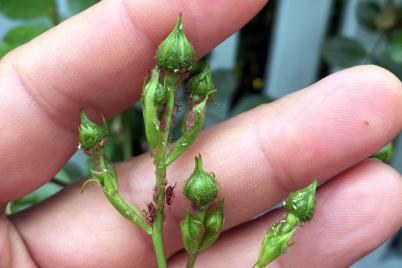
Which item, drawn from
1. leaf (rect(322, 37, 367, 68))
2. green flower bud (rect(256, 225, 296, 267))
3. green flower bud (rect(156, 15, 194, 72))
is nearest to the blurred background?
leaf (rect(322, 37, 367, 68))

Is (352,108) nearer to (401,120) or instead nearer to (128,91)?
(401,120)

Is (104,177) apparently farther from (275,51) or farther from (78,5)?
(275,51)

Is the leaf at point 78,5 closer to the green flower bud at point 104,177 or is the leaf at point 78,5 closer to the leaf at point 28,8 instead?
the leaf at point 28,8

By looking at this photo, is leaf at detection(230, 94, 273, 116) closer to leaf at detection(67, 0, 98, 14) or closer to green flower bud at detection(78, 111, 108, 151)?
leaf at detection(67, 0, 98, 14)

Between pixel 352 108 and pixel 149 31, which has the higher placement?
pixel 149 31

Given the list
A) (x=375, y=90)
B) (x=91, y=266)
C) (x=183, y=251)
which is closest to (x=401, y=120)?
(x=375, y=90)
